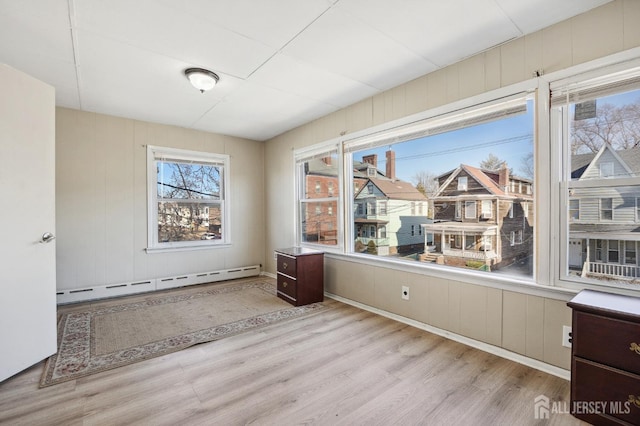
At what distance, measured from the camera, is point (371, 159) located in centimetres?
358

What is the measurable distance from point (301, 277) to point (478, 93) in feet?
8.72

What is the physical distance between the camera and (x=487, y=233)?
8.40ft

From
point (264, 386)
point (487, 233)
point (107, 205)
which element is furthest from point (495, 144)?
point (107, 205)

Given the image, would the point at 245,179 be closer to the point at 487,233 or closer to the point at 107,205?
the point at 107,205

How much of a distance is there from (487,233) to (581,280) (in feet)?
2.30

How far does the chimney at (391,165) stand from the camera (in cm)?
333

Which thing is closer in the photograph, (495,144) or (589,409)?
(589,409)

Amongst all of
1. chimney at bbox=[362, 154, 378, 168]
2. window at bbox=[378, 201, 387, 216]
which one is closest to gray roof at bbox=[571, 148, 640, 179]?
window at bbox=[378, 201, 387, 216]

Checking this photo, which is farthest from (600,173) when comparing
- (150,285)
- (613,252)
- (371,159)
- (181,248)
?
(150,285)

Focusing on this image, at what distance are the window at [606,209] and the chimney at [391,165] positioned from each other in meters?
1.76

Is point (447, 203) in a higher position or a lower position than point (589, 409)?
higher

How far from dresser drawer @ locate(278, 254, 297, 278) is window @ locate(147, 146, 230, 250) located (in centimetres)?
151

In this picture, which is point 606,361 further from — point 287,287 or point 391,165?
point 287,287

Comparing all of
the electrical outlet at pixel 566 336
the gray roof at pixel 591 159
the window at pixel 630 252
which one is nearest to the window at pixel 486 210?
the gray roof at pixel 591 159
